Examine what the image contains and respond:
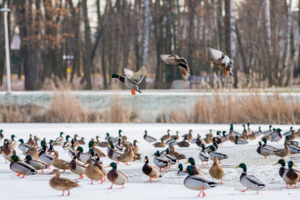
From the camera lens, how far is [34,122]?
53.0ft

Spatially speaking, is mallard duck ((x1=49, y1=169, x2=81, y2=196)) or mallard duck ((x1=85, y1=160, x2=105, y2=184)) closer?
mallard duck ((x1=49, y1=169, x2=81, y2=196))

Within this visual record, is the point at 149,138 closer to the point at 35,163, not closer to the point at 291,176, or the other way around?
the point at 35,163

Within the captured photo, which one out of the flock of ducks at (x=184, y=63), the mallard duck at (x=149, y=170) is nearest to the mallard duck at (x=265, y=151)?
the mallard duck at (x=149, y=170)

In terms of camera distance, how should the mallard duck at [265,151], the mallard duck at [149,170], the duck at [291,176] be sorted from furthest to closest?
the mallard duck at [265,151], the mallard duck at [149,170], the duck at [291,176]

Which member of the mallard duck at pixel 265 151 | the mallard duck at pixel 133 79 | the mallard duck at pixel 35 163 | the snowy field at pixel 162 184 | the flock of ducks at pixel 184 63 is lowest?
the snowy field at pixel 162 184

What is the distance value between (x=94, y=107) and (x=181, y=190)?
33.9ft

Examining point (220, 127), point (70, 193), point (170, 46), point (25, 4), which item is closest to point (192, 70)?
point (170, 46)

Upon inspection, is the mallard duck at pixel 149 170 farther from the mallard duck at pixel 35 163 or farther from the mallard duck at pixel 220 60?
the mallard duck at pixel 220 60

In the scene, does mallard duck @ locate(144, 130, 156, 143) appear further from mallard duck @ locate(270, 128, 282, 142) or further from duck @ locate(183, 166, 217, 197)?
duck @ locate(183, 166, 217, 197)

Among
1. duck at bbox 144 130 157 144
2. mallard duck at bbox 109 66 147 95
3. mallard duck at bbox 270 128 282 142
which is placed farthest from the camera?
duck at bbox 144 130 157 144

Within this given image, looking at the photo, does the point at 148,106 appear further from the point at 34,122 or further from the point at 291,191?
the point at 291,191

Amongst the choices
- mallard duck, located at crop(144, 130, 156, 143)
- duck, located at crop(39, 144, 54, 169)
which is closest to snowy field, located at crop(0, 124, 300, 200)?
duck, located at crop(39, 144, 54, 169)

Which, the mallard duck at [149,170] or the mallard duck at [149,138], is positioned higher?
the mallard duck at [149,170]

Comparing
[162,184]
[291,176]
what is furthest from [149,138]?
[291,176]
